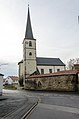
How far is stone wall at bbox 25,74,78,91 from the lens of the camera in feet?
142

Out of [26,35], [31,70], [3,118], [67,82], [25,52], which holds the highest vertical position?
[26,35]

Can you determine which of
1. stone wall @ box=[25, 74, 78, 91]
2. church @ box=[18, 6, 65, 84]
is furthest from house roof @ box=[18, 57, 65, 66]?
stone wall @ box=[25, 74, 78, 91]

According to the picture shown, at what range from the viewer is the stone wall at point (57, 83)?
1702 inches

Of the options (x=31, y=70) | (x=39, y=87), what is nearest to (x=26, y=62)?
(x=31, y=70)

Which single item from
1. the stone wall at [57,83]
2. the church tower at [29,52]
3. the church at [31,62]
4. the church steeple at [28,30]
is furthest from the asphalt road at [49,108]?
the church steeple at [28,30]

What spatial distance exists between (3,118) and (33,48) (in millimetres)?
70775

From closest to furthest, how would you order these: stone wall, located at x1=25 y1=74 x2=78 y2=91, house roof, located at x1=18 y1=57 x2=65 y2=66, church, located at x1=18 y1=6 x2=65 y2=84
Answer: stone wall, located at x1=25 y1=74 x2=78 y2=91 → church, located at x1=18 y1=6 x2=65 y2=84 → house roof, located at x1=18 y1=57 x2=65 y2=66

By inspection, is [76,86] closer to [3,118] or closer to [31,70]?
[3,118]

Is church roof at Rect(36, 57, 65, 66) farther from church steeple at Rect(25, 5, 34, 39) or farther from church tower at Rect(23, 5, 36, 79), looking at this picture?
church steeple at Rect(25, 5, 34, 39)

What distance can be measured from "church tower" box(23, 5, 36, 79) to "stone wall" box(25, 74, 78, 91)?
13.0 m

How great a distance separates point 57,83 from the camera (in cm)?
4891

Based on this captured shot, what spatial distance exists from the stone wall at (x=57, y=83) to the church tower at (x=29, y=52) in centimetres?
1304

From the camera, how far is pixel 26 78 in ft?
245

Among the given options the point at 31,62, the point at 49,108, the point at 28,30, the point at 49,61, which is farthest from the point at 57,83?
the point at 49,61
